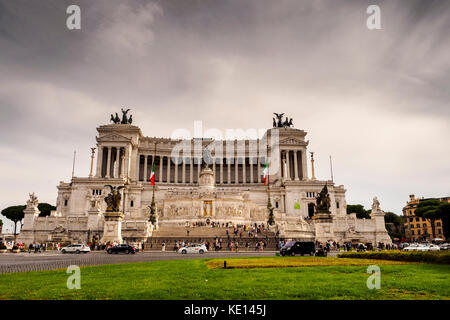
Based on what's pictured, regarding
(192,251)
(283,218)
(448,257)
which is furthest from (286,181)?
(448,257)

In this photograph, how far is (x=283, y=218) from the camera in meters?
67.1

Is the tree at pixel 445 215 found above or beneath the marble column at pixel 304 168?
beneath

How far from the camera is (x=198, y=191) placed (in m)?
78.9

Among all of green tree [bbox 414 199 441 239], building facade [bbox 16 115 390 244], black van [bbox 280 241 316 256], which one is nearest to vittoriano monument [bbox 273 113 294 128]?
building facade [bbox 16 115 390 244]

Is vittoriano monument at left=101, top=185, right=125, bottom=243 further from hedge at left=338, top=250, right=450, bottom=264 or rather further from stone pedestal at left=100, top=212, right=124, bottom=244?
hedge at left=338, top=250, right=450, bottom=264

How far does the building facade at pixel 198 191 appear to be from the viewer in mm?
57469

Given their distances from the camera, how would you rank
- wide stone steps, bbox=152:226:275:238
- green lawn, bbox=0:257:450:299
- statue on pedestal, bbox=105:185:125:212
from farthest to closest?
wide stone steps, bbox=152:226:275:238
statue on pedestal, bbox=105:185:125:212
green lawn, bbox=0:257:450:299

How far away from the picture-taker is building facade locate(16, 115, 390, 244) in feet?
189

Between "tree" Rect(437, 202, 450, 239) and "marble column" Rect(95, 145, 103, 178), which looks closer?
"tree" Rect(437, 202, 450, 239)

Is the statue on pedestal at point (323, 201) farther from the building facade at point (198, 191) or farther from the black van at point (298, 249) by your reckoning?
the black van at point (298, 249)

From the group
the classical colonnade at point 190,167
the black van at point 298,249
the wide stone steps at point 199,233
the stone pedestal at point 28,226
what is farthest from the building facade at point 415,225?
the stone pedestal at point 28,226

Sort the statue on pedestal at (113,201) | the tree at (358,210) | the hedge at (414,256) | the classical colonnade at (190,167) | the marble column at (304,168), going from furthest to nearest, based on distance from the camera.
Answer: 1. the tree at (358,210)
2. the marble column at (304,168)
3. the classical colonnade at (190,167)
4. the statue on pedestal at (113,201)
5. the hedge at (414,256)
